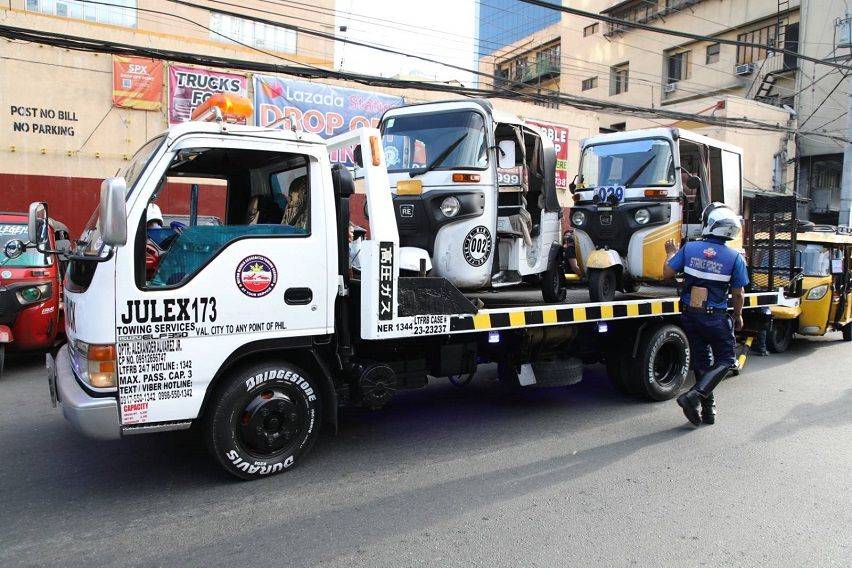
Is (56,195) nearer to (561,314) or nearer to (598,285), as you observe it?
(598,285)

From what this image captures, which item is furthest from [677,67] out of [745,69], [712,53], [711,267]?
[711,267]

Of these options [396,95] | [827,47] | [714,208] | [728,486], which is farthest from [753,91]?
[728,486]

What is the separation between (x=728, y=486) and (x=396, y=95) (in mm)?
14061

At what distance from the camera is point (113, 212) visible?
3266 millimetres

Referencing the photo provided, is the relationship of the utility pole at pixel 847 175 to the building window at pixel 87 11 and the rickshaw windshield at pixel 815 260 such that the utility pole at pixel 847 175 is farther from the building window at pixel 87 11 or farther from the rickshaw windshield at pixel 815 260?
the building window at pixel 87 11

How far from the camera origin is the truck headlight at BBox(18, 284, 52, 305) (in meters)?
7.04

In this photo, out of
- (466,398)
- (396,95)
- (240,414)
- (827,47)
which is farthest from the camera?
(827,47)

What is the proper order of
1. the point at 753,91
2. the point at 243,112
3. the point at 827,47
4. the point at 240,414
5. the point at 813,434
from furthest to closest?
the point at 753,91, the point at 827,47, the point at 813,434, the point at 243,112, the point at 240,414

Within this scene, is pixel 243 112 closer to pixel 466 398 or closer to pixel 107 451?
pixel 107 451

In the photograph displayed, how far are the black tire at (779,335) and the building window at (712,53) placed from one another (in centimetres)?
2898

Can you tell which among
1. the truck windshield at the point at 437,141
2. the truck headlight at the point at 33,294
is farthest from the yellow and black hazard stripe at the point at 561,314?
the truck headlight at the point at 33,294

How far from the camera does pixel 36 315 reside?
280 inches

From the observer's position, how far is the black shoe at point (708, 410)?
217 inches

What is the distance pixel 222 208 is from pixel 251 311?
6.70 ft
